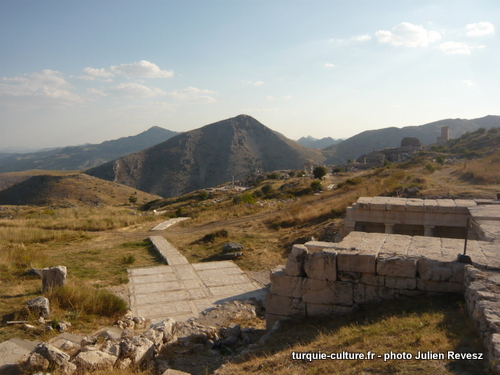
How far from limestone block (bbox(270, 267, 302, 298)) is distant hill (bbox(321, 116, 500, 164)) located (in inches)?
5085

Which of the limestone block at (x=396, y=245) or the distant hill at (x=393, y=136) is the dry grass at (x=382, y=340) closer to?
the limestone block at (x=396, y=245)

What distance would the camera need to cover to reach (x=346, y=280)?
5777 mm

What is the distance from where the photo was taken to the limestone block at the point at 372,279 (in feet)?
18.3

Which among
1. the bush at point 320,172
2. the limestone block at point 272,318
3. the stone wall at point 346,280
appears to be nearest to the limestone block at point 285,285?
the stone wall at point 346,280

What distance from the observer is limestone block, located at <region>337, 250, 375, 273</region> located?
558 centimetres

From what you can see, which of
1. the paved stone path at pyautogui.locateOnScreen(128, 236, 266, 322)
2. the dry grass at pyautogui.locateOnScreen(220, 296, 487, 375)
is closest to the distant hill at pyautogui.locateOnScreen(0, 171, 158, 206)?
the paved stone path at pyautogui.locateOnScreen(128, 236, 266, 322)

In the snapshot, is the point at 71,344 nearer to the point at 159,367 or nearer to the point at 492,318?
the point at 159,367

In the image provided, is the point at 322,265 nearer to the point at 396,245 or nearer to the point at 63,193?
the point at 396,245

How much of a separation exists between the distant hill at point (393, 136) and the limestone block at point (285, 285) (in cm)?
12915

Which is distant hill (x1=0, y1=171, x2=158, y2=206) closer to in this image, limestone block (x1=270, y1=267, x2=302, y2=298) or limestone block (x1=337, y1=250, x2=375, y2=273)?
limestone block (x1=270, y1=267, x2=302, y2=298)

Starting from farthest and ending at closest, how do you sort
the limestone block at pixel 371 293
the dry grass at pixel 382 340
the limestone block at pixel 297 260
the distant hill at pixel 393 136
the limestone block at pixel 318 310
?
1. the distant hill at pixel 393 136
2. the limestone block at pixel 297 260
3. the limestone block at pixel 318 310
4. the limestone block at pixel 371 293
5. the dry grass at pixel 382 340

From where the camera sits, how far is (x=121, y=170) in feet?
356

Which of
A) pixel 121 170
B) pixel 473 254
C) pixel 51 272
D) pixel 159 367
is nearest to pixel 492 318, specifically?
pixel 473 254

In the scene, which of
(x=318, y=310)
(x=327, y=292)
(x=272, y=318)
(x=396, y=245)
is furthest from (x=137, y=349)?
(x=396, y=245)
